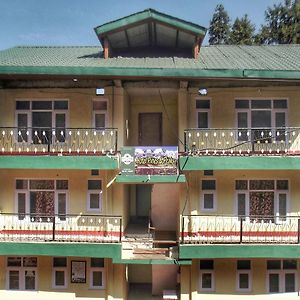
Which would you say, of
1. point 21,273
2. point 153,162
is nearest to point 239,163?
point 153,162

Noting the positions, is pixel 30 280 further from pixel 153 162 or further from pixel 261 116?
pixel 261 116

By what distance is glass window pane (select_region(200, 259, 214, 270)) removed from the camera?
1251 centimetres

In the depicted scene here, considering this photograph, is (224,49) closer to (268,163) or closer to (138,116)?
(138,116)

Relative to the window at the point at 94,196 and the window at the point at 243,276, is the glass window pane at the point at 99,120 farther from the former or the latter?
the window at the point at 243,276

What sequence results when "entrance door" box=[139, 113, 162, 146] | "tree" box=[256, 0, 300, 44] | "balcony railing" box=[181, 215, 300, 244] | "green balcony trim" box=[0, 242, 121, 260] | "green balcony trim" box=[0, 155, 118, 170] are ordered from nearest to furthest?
"green balcony trim" box=[0, 242, 121, 260]
"green balcony trim" box=[0, 155, 118, 170]
"balcony railing" box=[181, 215, 300, 244]
"entrance door" box=[139, 113, 162, 146]
"tree" box=[256, 0, 300, 44]

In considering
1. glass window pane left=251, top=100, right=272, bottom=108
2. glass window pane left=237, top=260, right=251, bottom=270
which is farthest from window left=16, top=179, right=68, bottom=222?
glass window pane left=251, top=100, right=272, bottom=108

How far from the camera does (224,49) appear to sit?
52.5 ft

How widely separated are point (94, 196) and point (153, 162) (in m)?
2.55

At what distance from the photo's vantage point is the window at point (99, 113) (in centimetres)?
1285

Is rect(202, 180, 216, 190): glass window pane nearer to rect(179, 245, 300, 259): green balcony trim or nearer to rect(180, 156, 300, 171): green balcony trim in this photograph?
rect(180, 156, 300, 171): green balcony trim

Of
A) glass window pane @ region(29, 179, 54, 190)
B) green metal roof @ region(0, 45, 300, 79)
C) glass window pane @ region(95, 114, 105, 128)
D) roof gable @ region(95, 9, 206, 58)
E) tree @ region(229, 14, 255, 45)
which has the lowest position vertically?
glass window pane @ region(29, 179, 54, 190)

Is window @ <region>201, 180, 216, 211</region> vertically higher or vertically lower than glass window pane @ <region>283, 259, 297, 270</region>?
higher

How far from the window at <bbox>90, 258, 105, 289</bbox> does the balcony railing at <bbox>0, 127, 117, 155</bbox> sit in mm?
3663

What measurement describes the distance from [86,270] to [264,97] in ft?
27.4
